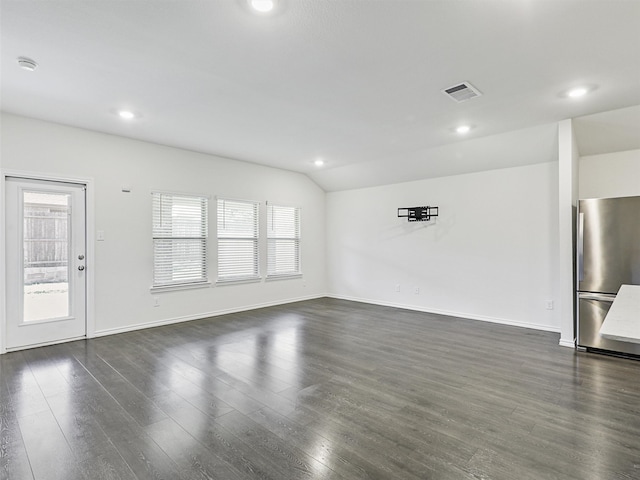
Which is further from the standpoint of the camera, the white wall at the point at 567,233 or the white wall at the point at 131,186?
the white wall at the point at 131,186

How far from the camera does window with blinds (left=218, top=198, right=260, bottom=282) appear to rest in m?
5.92

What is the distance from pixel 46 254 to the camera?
4.20m

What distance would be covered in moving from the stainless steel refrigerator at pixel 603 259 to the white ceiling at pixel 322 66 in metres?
1.13

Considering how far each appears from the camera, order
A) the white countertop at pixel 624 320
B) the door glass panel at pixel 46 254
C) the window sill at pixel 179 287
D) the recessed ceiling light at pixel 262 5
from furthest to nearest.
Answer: the window sill at pixel 179 287 → the door glass panel at pixel 46 254 → the recessed ceiling light at pixel 262 5 → the white countertop at pixel 624 320

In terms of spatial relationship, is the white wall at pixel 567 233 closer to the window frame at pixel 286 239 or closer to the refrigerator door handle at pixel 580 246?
the refrigerator door handle at pixel 580 246

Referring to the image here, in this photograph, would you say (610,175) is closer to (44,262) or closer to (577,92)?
(577,92)

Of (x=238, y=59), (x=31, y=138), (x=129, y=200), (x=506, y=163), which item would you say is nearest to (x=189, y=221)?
(x=129, y=200)

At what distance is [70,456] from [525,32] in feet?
13.3

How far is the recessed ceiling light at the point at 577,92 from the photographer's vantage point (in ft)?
10.6

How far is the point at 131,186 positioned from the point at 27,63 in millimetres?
2246

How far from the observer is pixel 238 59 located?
270 centimetres

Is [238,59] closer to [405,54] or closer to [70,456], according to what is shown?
[405,54]

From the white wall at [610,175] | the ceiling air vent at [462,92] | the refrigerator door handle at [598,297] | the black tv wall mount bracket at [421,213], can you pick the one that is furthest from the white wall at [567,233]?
the black tv wall mount bracket at [421,213]

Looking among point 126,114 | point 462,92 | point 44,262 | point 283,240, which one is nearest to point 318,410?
point 462,92
